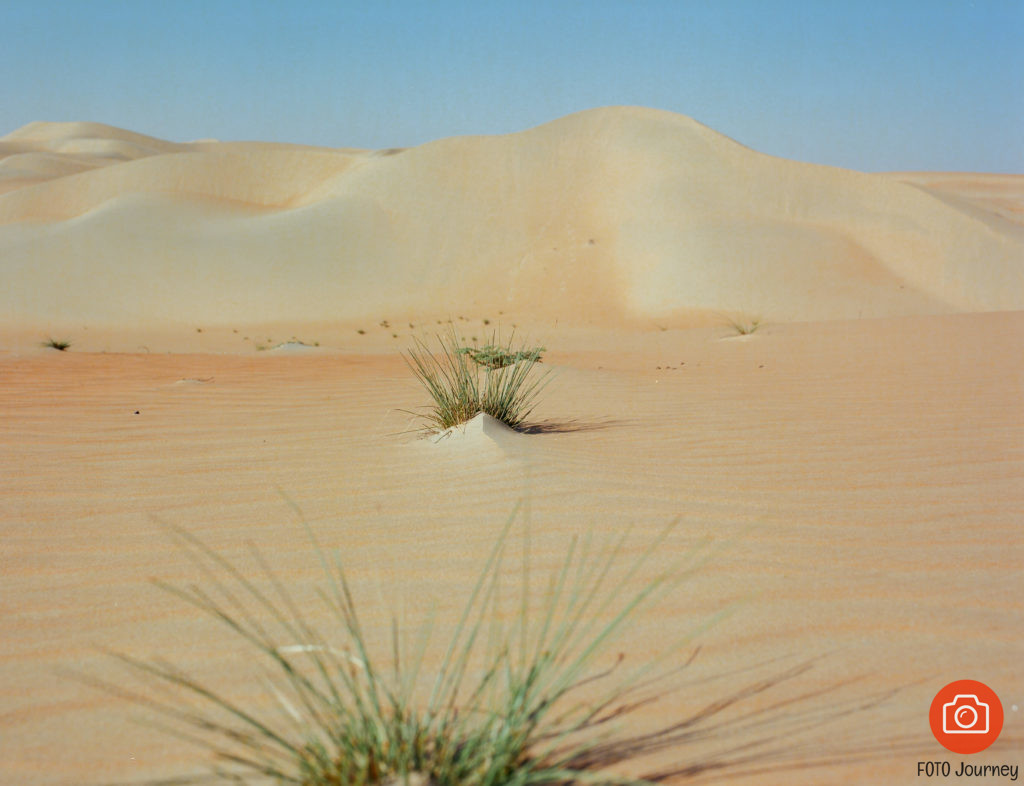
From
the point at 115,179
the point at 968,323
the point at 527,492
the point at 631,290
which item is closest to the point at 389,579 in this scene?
the point at 527,492

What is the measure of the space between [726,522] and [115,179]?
32848mm

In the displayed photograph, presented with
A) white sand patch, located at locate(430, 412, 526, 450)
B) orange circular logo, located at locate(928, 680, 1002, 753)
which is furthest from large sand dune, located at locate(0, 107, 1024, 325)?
orange circular logo, located at locate(928, 680, 1002, 753)

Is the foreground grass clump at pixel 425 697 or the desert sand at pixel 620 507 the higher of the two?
the desert sand at pixel 620 507

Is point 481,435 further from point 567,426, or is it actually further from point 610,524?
point 610,524

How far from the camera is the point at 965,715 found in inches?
86.1

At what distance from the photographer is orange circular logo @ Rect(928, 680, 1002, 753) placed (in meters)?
2.11

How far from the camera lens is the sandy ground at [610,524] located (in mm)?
2279

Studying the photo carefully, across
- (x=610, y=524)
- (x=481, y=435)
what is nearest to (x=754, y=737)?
(x=610, y=524)

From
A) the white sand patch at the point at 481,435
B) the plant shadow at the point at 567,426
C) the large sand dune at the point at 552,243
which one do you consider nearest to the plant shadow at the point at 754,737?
the white sand patch at the point at 481,435

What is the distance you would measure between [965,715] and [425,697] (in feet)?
4.32

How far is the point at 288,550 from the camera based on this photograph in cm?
341

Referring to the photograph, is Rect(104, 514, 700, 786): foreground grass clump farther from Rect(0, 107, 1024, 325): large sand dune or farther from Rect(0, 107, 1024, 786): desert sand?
Rect(0, 107, 1024, 325): large sand dune

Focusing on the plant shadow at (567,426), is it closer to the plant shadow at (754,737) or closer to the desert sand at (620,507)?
the desert sand at (620,507)

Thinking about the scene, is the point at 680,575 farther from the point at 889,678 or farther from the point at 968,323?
the point at 968,323
